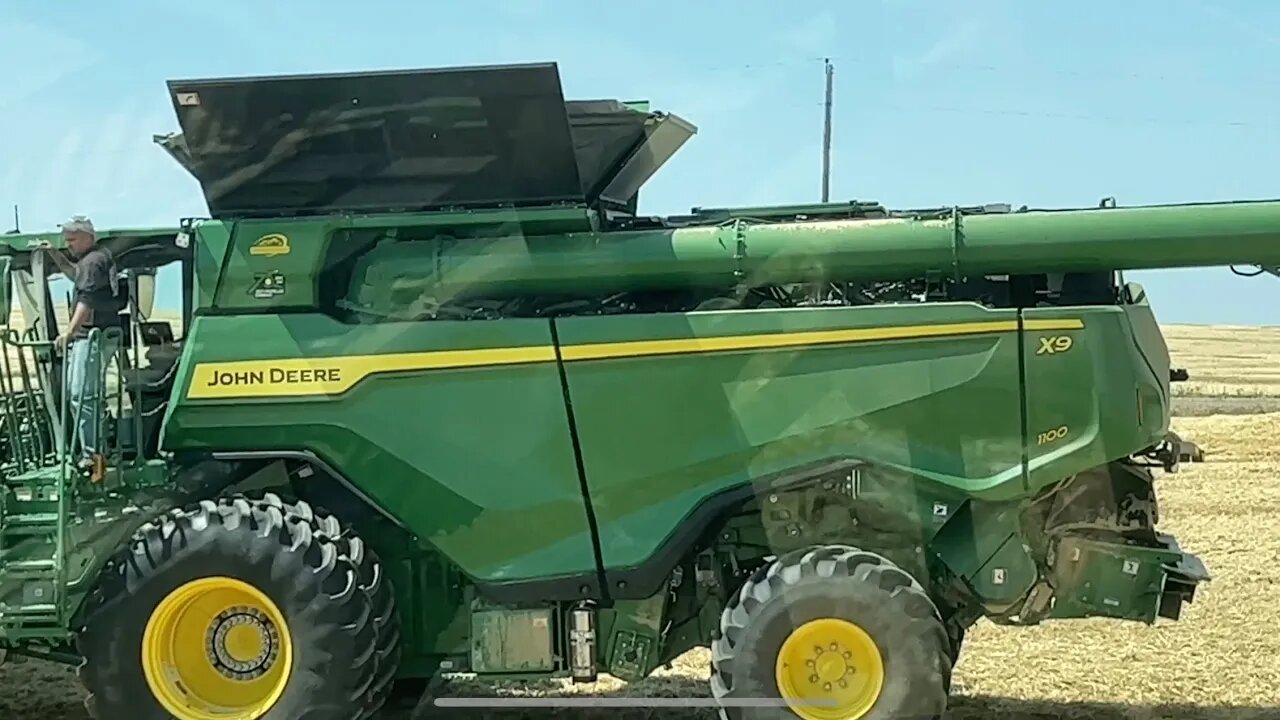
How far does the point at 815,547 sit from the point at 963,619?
87cm

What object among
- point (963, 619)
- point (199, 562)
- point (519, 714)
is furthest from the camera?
point (519, 714)

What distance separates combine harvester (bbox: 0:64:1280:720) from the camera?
610cm

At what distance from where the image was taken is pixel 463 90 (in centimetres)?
630

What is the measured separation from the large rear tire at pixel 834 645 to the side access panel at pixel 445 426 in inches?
30.1

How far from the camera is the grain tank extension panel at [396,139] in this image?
20.7ft

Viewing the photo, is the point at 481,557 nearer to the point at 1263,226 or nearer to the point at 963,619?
the point at 963,619

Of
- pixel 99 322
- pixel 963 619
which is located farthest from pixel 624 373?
pixel 99 322

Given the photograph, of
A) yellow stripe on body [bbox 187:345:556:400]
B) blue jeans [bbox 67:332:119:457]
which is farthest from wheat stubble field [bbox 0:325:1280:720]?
yellow stripe on body [bbox 187:345:556:400]

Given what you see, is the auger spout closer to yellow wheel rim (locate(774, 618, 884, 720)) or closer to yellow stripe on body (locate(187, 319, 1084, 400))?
yellow stripe on body (locate(187, 319, 1084, 400))

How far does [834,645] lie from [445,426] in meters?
1.88

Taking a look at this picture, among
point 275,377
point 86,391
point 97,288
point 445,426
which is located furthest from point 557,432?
point 97,288

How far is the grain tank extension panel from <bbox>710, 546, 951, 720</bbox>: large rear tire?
→ 1958 mm

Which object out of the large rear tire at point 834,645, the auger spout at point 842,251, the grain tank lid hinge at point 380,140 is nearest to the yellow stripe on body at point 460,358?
the auger spout at point 842,251

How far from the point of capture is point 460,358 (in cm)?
630
